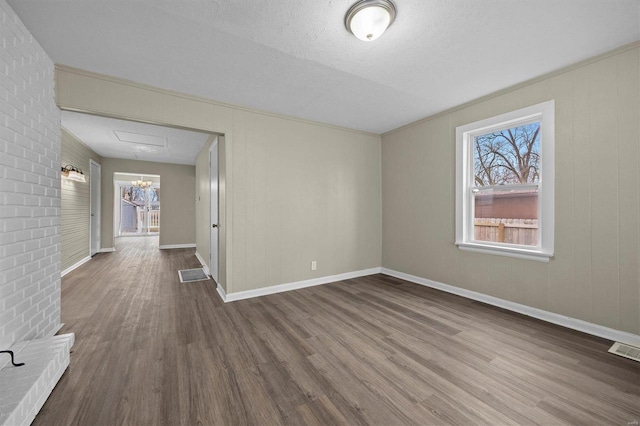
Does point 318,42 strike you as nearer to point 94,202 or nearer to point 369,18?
point 369,18

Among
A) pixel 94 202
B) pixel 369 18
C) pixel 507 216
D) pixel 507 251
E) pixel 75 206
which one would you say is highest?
pixel 369 18

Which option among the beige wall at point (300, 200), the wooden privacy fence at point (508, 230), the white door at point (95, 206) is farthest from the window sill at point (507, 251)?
the white door at point (95, 206)

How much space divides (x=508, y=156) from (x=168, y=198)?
27.7 feet

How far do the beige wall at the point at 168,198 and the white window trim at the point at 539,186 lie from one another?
7.65 m

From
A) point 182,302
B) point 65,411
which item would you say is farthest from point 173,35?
point 182,302

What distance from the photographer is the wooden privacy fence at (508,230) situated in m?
2.92

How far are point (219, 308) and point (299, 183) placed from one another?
2025mm

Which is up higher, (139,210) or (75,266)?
(139,210)

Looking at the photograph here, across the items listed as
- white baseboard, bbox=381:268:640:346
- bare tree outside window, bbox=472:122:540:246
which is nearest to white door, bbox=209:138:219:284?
white baseboard, bbox=381:268:640:346

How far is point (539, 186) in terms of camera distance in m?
2.81

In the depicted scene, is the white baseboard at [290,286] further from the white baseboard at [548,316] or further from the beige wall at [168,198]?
the beige wall at [168,198]

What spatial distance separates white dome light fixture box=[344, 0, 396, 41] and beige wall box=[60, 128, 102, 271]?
219 inches

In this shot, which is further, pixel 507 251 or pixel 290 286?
pixel 290 286

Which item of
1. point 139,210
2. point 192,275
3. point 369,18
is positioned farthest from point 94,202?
point 369,18
